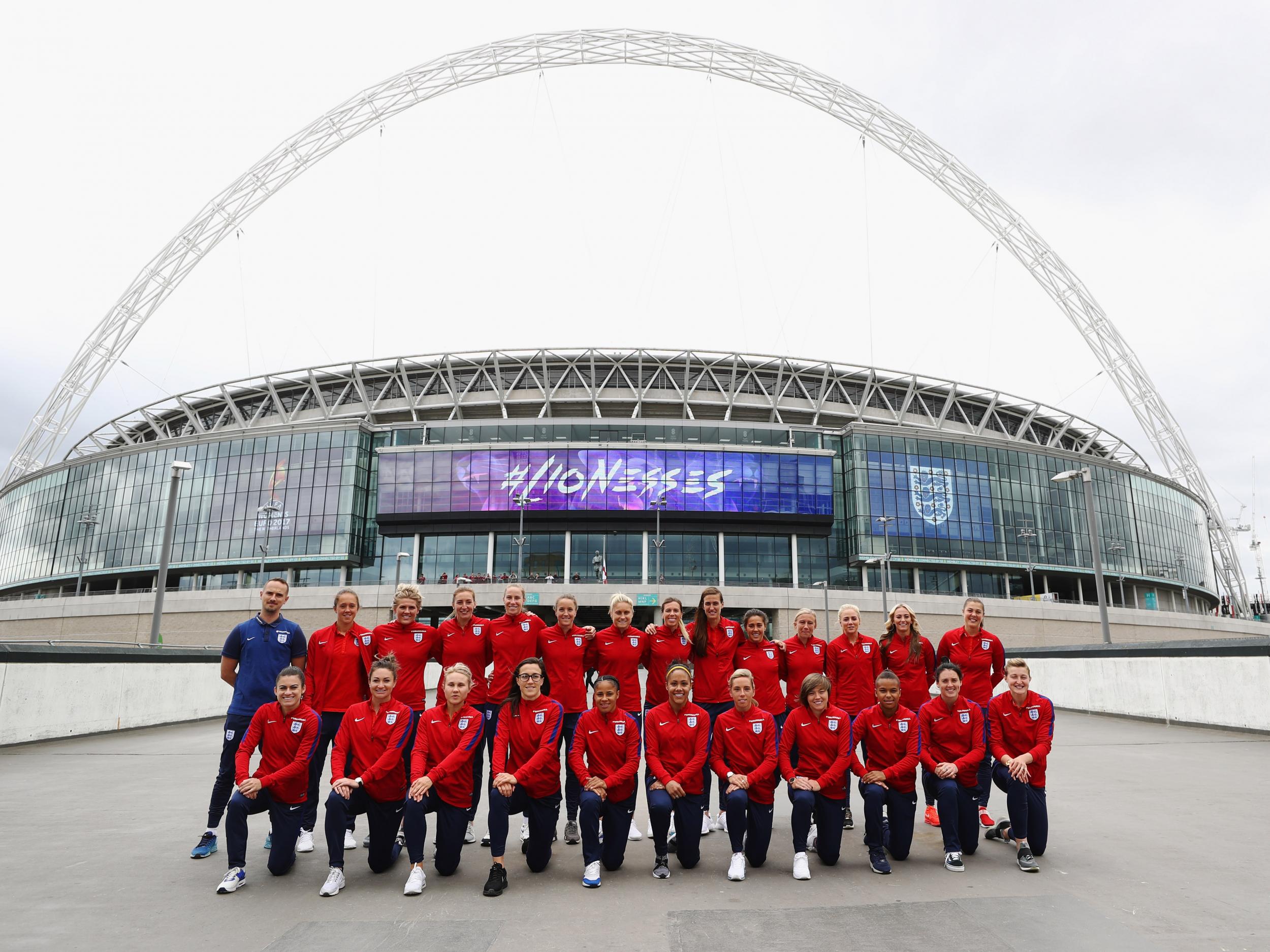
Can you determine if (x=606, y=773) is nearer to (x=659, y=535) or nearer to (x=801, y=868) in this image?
(x=801, y=868)

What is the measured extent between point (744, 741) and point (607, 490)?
57169 mm

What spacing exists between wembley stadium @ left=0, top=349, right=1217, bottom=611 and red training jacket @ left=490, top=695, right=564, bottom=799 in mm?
55084

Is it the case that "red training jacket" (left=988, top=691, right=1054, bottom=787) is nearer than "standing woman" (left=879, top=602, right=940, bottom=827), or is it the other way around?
"red training jacket" (left=988, top=691, right=1054, bottom=787)

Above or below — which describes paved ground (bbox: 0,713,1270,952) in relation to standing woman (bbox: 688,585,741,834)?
below

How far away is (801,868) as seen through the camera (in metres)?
6.24

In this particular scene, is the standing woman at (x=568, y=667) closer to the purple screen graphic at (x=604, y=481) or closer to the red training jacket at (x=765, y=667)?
the red training jacket at (x=765, y=667)

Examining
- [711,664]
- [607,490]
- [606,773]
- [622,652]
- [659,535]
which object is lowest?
[606,773]

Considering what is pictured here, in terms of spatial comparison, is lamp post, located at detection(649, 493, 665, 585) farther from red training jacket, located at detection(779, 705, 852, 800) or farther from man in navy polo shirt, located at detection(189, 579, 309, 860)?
red training jacket, located at detection(779, 705, 852, 800)

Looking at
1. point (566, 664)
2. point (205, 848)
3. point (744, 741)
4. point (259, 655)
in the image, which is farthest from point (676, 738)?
point (205, 848)

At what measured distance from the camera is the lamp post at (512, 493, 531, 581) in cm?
6234

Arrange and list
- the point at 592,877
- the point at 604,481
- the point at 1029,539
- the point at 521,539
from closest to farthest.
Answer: the point at 592,877 → the point at 521,539 → the point at 604,481 → the point at 1029,539

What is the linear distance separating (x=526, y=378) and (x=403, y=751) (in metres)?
71.2

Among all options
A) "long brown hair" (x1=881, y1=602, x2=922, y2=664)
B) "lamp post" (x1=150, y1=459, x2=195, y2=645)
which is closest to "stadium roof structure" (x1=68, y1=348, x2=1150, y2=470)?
"lamp post" (x1=150, y1=459, x2=195, y2=645)

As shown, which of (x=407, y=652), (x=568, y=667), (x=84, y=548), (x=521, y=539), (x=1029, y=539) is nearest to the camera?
(x=407, y=652)
